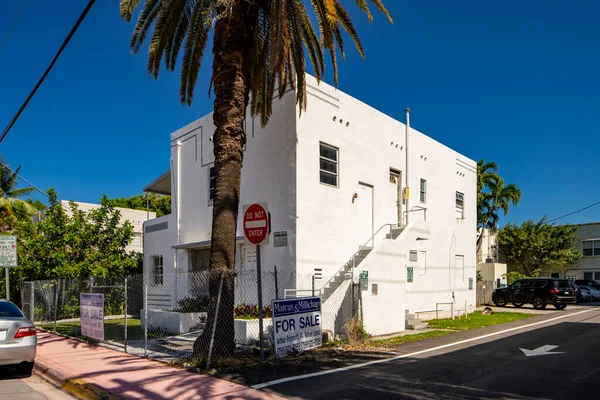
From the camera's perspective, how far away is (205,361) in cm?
927

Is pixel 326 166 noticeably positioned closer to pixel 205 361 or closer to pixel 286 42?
pixel 286 42

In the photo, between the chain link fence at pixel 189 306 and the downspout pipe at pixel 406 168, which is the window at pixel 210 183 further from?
the downspout pipe at pixel 406 168

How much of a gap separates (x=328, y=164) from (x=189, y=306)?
21.4 ft

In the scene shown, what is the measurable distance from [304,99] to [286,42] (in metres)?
2.63

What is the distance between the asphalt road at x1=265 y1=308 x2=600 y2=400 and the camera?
24.3 feet

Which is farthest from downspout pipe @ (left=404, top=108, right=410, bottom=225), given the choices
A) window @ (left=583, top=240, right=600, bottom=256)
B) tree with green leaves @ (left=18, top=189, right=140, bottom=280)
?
window @ (left=583, top=240, right=600, bottom=256)

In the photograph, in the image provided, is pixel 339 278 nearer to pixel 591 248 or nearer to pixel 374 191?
pixel 374 191

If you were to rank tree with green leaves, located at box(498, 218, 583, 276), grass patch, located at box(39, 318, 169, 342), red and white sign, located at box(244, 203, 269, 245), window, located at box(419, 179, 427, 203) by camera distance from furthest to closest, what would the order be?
1. tree with green leaves, located at box(498, 218, 583, 276)
2. window, located at box(419, 179, 427, 203)
3. grass patch, located at box(39, 318, 169, 342)
4. red and white sign, located at box(244, 203, 269, 245)

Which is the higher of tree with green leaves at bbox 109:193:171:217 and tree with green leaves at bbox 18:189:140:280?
tree with green leaves at bbox 109:193:171:217

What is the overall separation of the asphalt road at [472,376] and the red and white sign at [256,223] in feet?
8.81

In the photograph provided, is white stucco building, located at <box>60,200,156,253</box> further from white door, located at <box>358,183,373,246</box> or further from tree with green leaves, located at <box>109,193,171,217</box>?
white door, located at <box>358,183,373,246</box>

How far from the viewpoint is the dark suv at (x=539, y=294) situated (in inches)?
1002

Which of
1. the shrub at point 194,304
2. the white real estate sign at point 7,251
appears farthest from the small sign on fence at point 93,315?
the white real estate sign at point 7,251

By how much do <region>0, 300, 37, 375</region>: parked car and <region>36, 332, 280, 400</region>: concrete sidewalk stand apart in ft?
2.12
